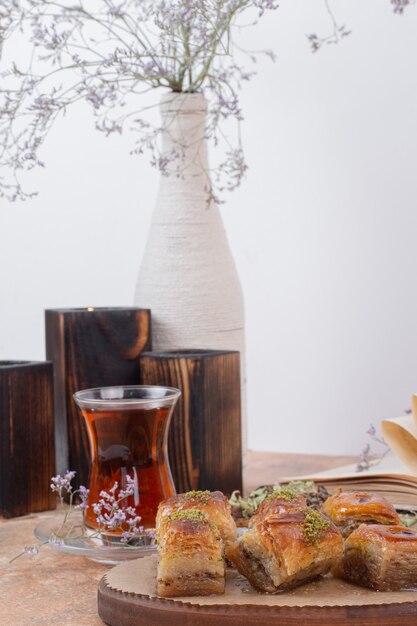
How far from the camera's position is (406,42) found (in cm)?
139

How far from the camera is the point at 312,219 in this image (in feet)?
4.81

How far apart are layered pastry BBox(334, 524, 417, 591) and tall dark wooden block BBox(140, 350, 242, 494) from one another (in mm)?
369

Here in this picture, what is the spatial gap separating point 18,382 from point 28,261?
0.67 m

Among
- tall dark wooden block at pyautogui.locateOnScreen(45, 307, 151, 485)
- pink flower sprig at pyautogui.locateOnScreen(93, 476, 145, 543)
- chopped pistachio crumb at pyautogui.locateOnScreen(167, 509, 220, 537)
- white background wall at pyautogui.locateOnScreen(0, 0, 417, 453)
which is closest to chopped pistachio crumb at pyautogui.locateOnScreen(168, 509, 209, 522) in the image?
chopped pistachio crumb at pyautogui.locateOnScreen(167, 509, 220, 537)

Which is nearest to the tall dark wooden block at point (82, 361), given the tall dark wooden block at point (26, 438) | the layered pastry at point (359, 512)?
the tall dark wooden block at point (26, 438)

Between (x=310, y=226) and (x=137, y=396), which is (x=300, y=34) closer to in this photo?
(x=310, y=226)

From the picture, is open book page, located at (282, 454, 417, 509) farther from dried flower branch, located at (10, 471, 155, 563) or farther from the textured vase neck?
the textured vase neck

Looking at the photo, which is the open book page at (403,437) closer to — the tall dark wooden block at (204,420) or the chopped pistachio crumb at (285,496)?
the tall dark wooden block at (204,420)

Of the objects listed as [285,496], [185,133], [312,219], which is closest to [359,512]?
[285,496]

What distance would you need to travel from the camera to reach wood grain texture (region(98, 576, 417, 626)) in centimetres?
60

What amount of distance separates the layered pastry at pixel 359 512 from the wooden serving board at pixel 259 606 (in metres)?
0.09

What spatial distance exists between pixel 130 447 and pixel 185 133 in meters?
0.46

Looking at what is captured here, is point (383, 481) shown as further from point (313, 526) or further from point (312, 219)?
point (312, 219)

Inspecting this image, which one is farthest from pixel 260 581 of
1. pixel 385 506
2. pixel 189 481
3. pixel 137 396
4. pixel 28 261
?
pixel 28 261
